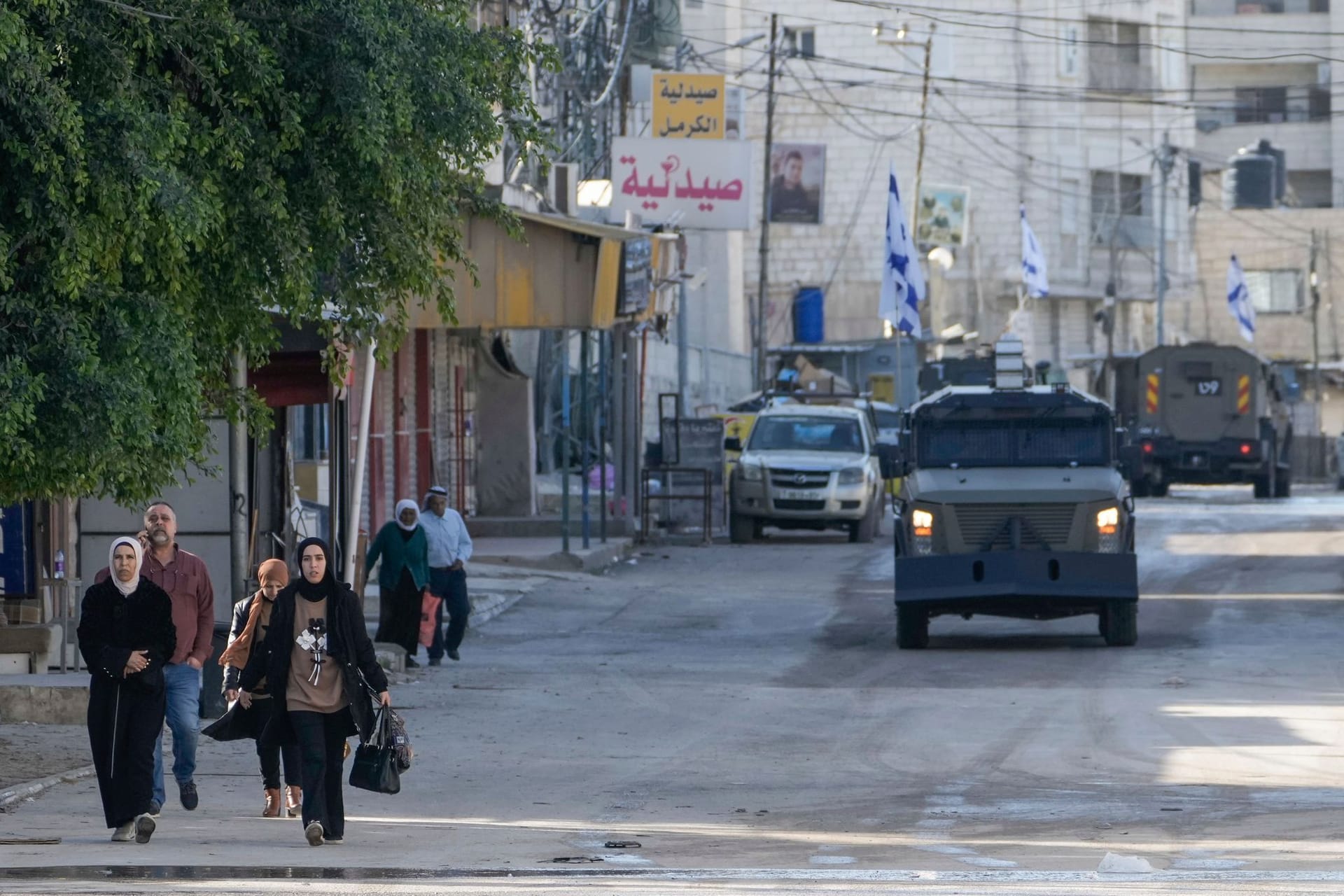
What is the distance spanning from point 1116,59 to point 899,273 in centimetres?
2932

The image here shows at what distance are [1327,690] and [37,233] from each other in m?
10.3

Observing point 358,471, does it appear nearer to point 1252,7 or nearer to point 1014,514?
point 1014,514

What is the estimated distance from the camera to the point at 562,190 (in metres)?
31.3

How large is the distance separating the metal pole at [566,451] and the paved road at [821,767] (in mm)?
3336

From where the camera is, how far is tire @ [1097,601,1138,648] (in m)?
18.6

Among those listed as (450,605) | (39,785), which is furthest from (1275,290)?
(39,785)

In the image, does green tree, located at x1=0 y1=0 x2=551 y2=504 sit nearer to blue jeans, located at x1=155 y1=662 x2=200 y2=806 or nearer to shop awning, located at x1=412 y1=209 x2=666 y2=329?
blue jeans, located at x1=155 y1=662 x2=200 y2=806

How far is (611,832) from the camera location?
34.3ft

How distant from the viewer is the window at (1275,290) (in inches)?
2990

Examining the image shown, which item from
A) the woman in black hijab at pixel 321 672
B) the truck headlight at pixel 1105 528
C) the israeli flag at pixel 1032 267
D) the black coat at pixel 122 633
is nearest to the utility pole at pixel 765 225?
the israeli flag at pixel 1032 267

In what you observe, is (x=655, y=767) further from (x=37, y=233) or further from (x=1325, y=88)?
(x=1325, y=88)

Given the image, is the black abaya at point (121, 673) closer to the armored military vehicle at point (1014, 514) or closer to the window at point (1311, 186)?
the armored military vehicle at point (1014, 514)

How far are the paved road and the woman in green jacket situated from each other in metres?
0.55

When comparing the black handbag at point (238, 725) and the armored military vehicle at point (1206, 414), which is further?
the armored military vehicle at point (1206, 414)
